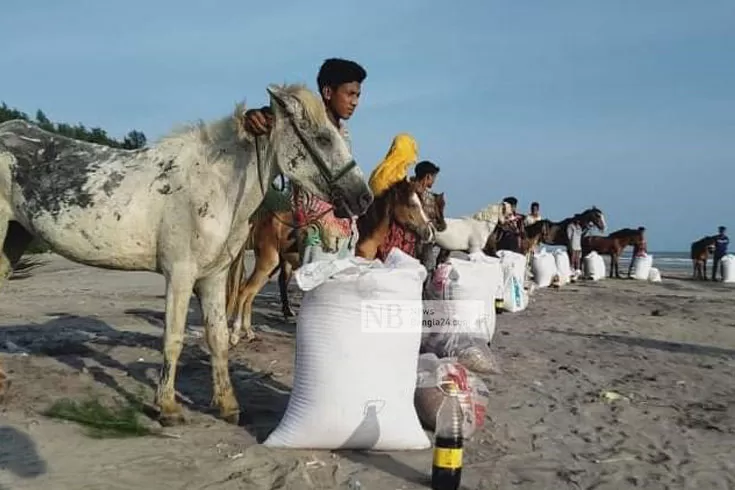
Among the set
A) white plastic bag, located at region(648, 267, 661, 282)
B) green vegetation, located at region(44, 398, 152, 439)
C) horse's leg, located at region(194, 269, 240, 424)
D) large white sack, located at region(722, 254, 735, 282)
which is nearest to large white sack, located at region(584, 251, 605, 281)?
white plastic bag, located at region(648, 267, 661, 282)

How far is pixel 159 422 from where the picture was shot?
3.92 metres

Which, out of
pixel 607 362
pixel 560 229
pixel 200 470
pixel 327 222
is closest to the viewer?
pixel 200 470

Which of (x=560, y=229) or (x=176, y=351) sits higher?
(x=560, y=229)

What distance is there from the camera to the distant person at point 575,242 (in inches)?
787

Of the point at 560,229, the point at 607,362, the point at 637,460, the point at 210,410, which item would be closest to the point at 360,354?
the point at 210,410

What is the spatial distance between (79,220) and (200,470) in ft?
5.76

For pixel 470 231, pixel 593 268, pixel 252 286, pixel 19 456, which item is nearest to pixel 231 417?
pixel 19 456

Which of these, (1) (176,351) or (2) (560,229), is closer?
(1) (176,351)

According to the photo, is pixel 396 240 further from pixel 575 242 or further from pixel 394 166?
pixel 575 242

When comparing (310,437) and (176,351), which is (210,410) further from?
(310,437)

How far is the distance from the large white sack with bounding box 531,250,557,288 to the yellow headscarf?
998 centimetres

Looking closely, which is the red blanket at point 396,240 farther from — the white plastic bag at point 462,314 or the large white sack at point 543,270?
the large white sack at point 543,270

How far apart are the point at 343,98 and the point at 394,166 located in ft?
5.86

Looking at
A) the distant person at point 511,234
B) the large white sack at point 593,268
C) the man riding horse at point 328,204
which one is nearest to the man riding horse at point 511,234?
→ the distant person at point 511,234
